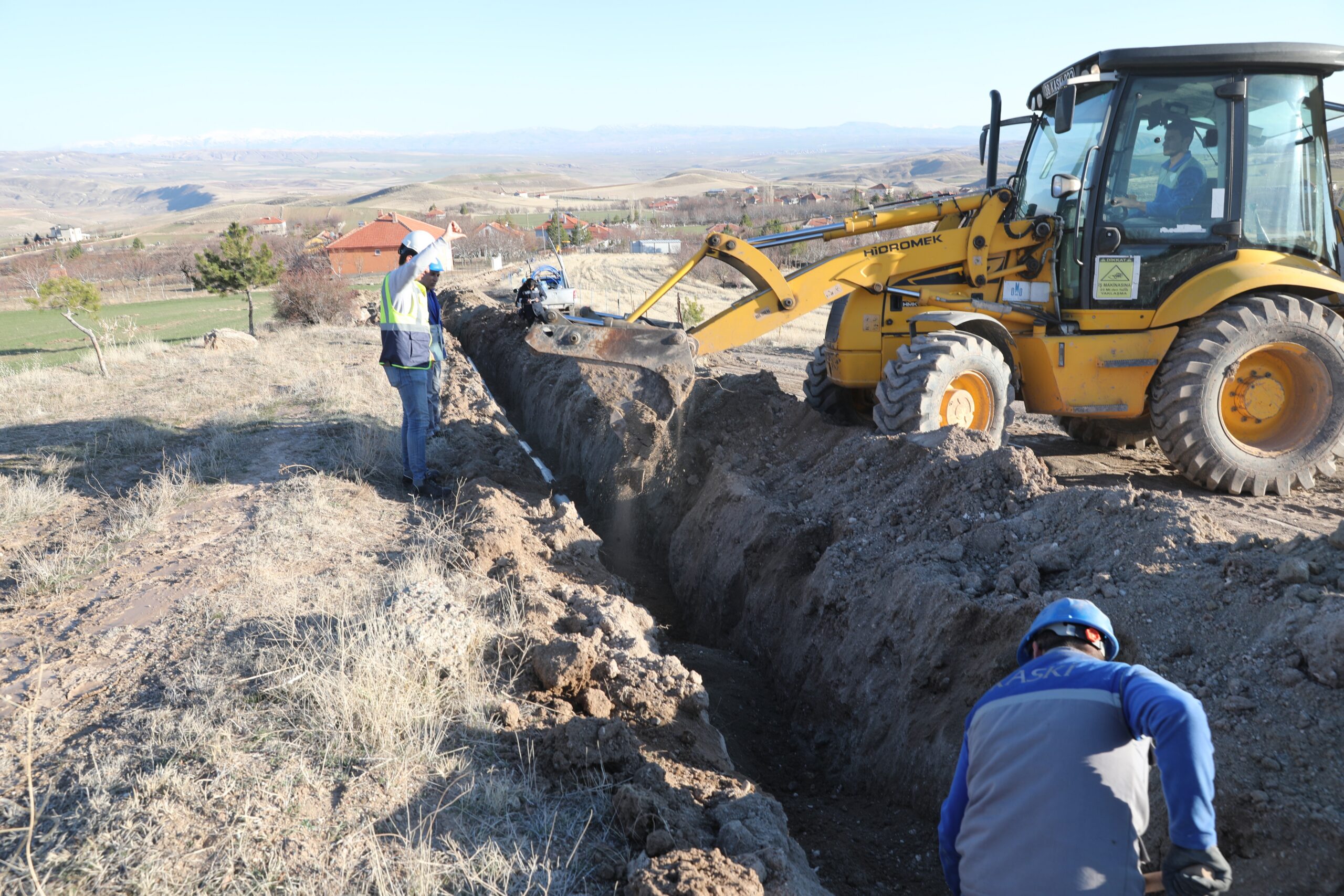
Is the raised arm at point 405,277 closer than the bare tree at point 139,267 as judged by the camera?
Yes

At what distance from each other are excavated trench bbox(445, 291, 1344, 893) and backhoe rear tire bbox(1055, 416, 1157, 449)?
2870mm

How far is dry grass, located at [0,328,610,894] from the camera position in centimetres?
304

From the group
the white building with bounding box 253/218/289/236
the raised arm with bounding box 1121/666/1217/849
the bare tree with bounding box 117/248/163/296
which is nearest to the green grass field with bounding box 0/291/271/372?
the bare tree with bounding box 117/248/163/296

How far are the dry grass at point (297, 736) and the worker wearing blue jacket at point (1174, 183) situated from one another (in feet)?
18.2

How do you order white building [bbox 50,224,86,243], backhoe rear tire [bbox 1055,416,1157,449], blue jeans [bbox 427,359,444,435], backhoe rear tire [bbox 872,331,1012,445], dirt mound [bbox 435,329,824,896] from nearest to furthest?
1. dirt mound [bbox 435,329,824,896]
2. backhoe rear tire [bbox 872,331,1012,445]
3. backhoe rear tire [bbox 1055,416,1157,449]
4. blue jeans [bbox 427,359,444,435]
5. white building [bbox 50,224,86,243]

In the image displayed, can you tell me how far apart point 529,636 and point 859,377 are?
427 centimetres

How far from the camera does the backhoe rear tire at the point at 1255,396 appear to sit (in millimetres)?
6453

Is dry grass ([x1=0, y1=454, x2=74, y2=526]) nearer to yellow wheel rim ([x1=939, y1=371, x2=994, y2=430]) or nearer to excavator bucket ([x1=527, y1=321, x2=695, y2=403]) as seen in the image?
excavator bucket ([x1=527, y1=321, x2=695, y2=403])

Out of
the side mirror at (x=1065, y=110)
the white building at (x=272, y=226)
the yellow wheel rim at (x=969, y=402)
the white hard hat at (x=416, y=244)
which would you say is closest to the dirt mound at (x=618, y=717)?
the white hard hat at (x=416, y=244)

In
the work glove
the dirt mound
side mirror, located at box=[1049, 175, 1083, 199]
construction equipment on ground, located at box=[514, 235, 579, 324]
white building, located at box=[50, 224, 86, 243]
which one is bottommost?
the dirt mound

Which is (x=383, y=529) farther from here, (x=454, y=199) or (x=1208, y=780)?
(x=454, y=199)

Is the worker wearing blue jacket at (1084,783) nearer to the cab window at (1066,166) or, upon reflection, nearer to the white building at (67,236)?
the cab window at (1066,166)

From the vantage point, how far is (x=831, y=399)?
28.1 ft

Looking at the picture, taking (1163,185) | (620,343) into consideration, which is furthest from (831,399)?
(1163,185)
